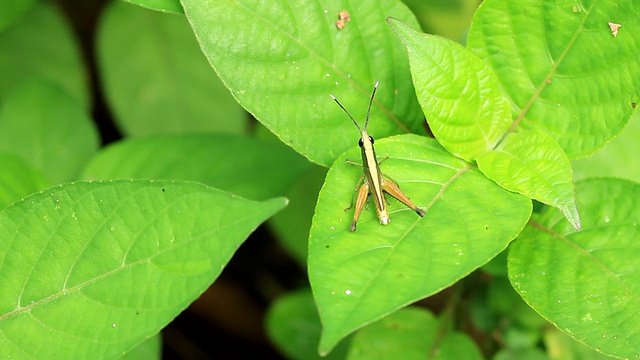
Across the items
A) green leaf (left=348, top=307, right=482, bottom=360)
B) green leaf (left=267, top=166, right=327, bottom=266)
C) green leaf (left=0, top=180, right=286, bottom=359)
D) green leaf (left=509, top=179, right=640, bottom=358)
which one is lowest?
green leaf (left=348, top=307, right=482, bottom=360)

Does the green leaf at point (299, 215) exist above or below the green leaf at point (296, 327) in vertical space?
above

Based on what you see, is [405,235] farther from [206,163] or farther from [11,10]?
[11,10]

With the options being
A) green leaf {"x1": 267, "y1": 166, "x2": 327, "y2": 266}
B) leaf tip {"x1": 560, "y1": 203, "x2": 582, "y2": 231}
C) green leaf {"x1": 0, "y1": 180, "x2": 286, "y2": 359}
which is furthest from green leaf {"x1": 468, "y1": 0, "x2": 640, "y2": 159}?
green leaf {"x1": 267, "y1": 166, "x2": 327, "y2": 266}

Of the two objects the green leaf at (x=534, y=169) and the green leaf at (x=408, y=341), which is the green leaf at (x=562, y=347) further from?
the green leaf at (x=534, y=169)

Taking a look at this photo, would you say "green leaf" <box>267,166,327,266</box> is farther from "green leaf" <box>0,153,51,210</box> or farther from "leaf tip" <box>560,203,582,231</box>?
"leaf tip" <box>560,203,582,231</box>

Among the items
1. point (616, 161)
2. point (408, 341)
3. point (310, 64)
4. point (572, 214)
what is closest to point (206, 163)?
point (310, 64)

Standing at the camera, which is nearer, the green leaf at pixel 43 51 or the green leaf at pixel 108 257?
the green leaf at pixel 108 257

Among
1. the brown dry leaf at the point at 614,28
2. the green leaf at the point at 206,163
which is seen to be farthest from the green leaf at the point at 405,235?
the green leaf at the point at 206,163
